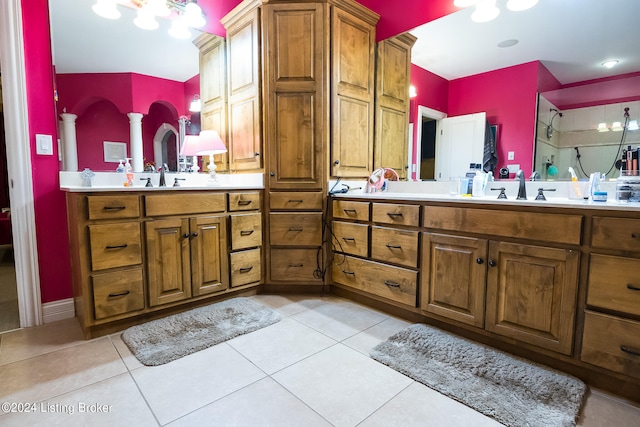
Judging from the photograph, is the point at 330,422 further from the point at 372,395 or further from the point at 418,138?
the point at 418,138

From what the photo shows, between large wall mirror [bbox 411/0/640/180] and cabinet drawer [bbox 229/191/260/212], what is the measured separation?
66.2 inches

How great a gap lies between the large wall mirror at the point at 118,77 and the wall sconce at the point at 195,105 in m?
0.03

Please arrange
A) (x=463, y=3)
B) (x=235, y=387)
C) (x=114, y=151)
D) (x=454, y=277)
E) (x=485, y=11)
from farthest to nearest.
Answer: (x=114, y=151), (x=463, y=3), (x=485, y=11), (x=454, y=277), (x=235, y=387)

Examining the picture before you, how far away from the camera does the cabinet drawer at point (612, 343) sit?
1206 millimetres

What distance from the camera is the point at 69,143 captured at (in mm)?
2051

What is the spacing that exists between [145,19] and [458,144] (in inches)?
97.3

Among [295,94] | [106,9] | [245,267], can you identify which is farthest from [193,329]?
[106,9]

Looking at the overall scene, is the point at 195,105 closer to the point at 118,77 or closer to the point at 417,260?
the point at 118,77

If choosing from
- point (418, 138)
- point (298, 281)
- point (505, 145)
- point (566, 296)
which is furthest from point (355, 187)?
point (566, 296)

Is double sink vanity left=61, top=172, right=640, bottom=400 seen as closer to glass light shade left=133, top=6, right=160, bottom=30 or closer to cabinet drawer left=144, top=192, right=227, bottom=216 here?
cabinet drawer left=144, top=192, right=227, bottom=216

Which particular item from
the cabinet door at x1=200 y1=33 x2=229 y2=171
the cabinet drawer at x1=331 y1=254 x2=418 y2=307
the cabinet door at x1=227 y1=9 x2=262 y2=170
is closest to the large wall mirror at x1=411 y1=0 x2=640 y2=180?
the cabinet drawer at x1=331 y1=254 x2=418 y2=307

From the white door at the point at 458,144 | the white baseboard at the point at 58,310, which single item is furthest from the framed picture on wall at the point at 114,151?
the white door at the point at 458,144

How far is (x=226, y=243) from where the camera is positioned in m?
2.21

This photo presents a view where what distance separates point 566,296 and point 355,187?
153 centimetres
